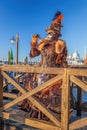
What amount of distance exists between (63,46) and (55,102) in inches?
47.0

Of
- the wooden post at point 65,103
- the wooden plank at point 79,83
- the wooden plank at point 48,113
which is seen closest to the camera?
the wooden plank at point 79,83

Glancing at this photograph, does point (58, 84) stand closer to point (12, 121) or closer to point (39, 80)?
point (39, 80)

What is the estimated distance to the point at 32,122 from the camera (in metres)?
5.10

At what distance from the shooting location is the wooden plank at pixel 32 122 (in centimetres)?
484

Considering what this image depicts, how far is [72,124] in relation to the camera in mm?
4543

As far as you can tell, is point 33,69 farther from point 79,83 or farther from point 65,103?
point 79,83

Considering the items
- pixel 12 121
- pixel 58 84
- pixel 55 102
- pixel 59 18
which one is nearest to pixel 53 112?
pixel 55 102

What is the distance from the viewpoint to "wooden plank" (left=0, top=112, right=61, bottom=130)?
484 centimetres

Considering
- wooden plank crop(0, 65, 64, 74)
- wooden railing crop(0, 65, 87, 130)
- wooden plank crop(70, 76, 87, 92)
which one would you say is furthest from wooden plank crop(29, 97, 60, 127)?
wooden plank crop(70, 76, 87, 92)

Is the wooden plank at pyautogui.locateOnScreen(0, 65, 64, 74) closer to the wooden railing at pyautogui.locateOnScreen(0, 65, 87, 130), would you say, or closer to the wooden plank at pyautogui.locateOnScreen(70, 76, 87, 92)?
the wooden railing at pyautogui.locateOnScreen(0, 65, 87, 130)

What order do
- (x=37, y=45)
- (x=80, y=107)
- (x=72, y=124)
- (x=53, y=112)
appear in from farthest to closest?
(x=80, y=107) → (x=37, y=45) → (x=53, y=112) → (x=72, y=124)

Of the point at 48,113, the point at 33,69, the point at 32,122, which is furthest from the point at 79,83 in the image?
the point at 32,122

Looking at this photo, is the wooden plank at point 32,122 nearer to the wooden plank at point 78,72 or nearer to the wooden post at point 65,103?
the wooden post at point 65,103

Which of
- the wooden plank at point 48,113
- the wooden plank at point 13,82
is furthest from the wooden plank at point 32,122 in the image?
the wooden plank at point 13,82
